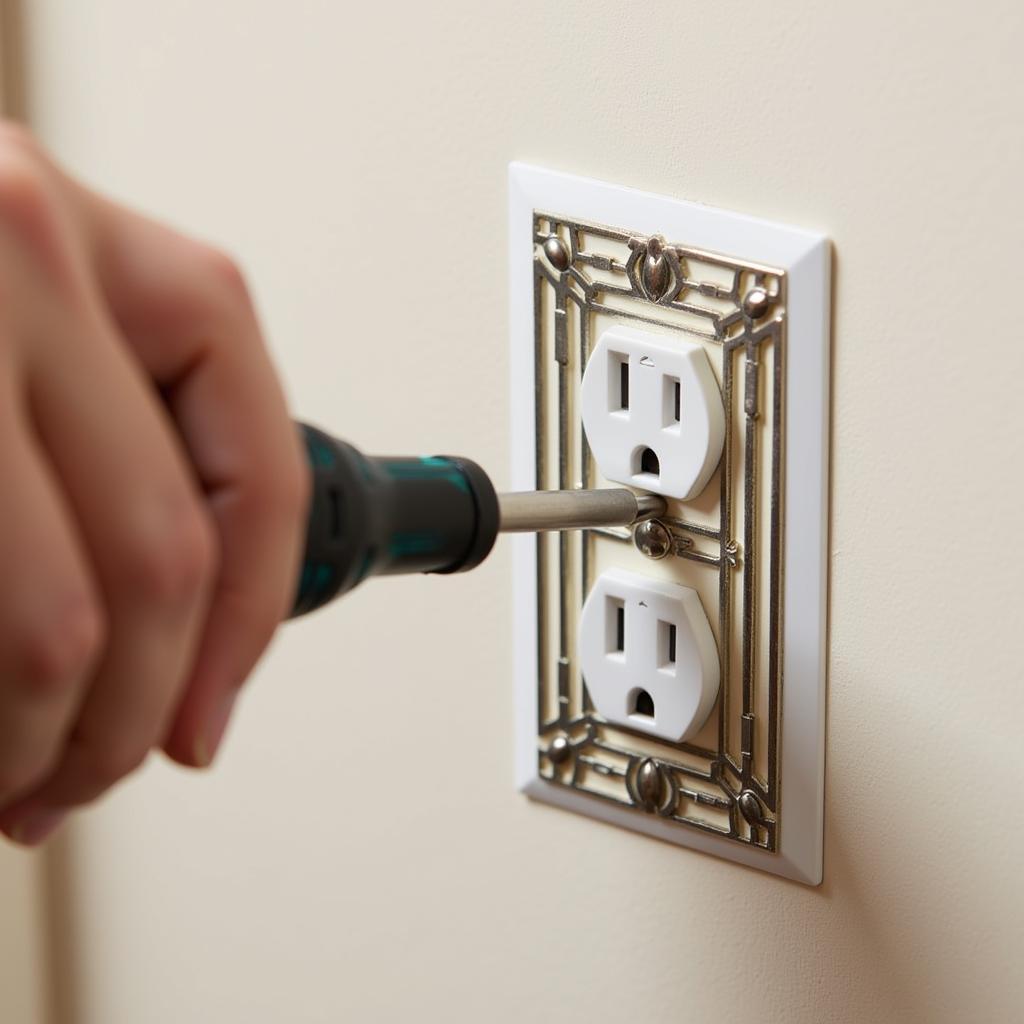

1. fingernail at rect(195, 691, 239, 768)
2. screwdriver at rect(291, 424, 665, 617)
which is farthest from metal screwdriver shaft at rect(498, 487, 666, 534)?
fingernail at rect(195, 691, 239, 768)

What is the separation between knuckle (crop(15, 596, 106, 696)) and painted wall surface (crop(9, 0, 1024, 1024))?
0.25 metres

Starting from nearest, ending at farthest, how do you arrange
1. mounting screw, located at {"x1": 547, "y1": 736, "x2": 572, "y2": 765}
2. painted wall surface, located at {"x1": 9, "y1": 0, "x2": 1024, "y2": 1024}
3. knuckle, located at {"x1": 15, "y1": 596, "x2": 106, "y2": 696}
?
1. knuckle, located at {"x1": 15, "y1": 596, "x2": 106, "y2": 696}
2. painted wall surface, located at {"x1": 9, "y1": 0, "x2": 1024, "y2": 1024}
3. mounting screw, located at {"x1": 547, "y1": 736, "x2": 572, "y2": 765}

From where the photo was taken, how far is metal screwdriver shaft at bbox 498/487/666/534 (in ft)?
1.50

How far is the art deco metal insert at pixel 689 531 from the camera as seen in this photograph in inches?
18.9

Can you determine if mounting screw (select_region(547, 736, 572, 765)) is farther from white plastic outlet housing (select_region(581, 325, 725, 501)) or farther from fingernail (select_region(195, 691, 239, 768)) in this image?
fingernail (select_region(195, 691, 239, 768))

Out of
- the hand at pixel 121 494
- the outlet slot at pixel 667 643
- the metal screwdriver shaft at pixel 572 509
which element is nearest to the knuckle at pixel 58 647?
the hand at pixel 121 494

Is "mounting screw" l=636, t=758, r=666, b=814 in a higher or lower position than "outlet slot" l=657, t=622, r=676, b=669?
lower

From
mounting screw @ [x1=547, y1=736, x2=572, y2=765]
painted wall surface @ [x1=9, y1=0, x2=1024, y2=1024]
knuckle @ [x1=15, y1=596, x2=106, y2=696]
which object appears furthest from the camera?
mounting screw @ [x1=547, y1=736, x2=572, y2=765]

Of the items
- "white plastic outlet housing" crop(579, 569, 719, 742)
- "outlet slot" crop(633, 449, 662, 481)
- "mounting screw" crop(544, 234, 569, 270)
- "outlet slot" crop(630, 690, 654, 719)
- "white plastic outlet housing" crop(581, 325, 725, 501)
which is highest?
"mounting screw" crop(544, 234, 569, 270)

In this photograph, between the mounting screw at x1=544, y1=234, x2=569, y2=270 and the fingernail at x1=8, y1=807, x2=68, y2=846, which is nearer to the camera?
the fingernail at x1=8, y1=807, x2=68, y2=846

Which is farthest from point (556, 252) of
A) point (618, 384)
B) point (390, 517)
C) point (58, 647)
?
point (58, 647)

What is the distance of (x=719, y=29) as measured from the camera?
0.47 meters

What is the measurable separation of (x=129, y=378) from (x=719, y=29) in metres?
0.24

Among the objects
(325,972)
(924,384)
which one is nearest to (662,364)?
(924,384)
